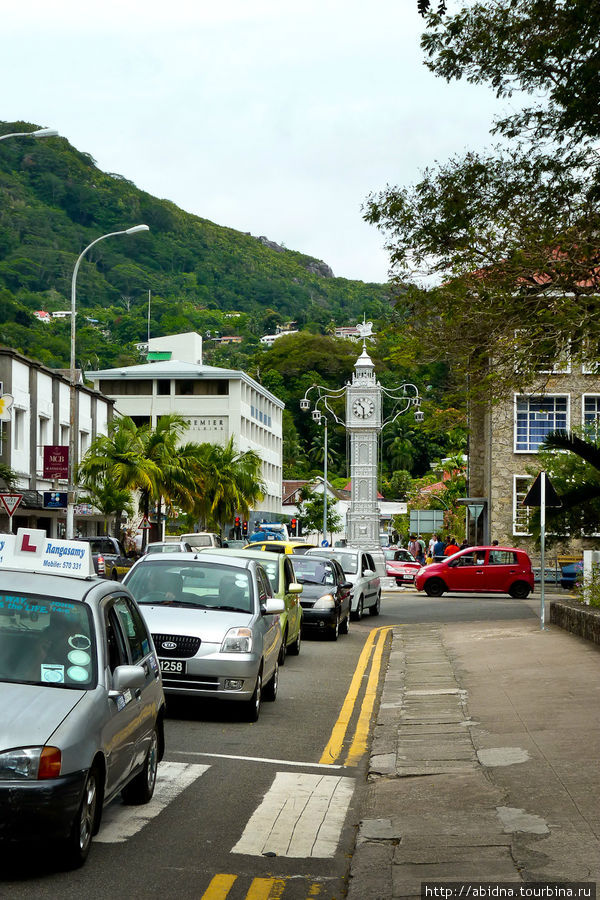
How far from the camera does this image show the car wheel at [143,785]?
7.66m

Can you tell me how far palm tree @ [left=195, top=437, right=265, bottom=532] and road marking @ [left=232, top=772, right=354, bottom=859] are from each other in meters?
56.5

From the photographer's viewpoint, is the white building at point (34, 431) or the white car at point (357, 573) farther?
the white building at point (34, 431)

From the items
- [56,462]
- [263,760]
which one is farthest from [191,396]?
[263,760]

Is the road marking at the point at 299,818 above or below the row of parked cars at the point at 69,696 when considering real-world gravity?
below

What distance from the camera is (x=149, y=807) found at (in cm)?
775

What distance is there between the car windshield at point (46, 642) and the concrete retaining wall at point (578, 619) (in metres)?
12.8

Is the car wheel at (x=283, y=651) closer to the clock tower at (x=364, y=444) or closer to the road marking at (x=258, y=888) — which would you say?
the road marking at (x=258, y=888)

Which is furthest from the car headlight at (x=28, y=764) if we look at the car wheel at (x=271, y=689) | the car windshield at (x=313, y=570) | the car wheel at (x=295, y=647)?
the car windshield at (x=313, y=570)

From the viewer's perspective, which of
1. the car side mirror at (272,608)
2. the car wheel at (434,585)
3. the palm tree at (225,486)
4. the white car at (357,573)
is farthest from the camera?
the palm tree at (225,486)

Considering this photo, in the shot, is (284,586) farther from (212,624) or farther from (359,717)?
(212,624)

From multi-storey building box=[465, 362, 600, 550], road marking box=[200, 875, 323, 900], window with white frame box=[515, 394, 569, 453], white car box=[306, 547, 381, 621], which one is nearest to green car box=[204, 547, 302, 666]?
white car box=[306, 547, 381, 621]

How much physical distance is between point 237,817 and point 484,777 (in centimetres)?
224

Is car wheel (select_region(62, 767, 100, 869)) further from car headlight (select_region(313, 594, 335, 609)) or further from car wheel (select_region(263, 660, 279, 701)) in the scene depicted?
car headlight (select_region(313, 594, 335, 609))

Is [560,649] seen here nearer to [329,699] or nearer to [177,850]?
[329,699]
